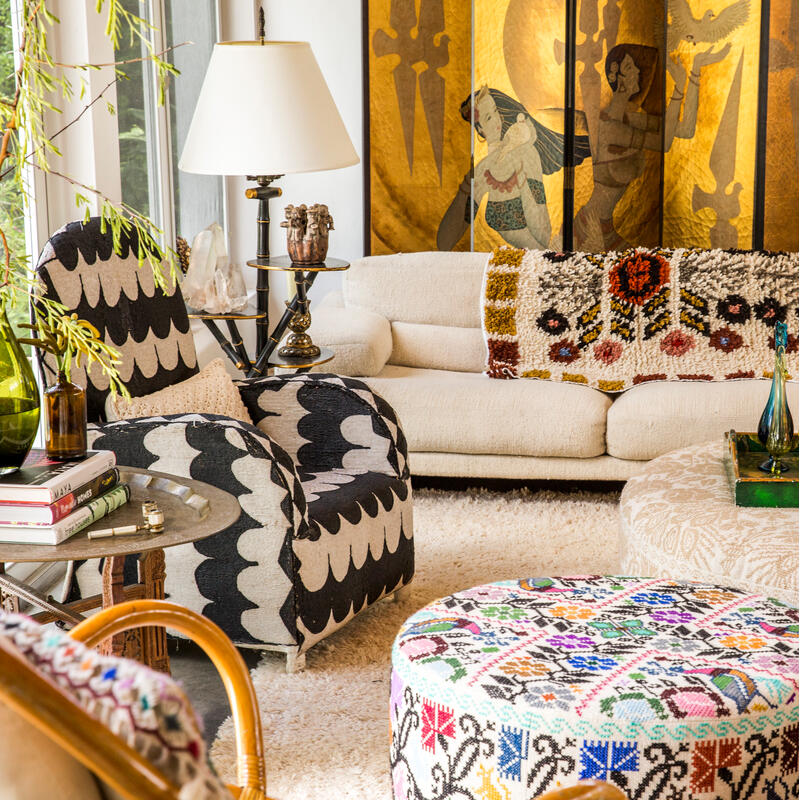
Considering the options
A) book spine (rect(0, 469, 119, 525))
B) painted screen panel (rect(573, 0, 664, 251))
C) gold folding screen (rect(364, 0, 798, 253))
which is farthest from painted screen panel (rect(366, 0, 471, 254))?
book spine (rect(0, 469, 119, 525))

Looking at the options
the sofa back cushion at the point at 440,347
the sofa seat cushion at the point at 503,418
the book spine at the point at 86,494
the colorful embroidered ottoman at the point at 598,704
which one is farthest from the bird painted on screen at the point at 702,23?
the book spine at the point at 86,494

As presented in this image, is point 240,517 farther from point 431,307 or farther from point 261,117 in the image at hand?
point 431,307

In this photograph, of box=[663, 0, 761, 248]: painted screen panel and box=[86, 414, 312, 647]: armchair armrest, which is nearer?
box=[86, 414, 312, 647]: armchair armrest

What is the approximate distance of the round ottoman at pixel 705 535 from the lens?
2246mm

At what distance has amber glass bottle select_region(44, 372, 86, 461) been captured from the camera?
1.93 metres

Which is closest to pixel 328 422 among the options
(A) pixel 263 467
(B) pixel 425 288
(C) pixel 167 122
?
(A) pixel 263 467

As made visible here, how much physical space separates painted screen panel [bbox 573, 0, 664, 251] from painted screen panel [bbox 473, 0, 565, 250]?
0.10 m

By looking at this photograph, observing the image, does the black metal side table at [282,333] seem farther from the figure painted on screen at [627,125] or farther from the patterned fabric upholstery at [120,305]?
the figure painted on screen at [627,125]

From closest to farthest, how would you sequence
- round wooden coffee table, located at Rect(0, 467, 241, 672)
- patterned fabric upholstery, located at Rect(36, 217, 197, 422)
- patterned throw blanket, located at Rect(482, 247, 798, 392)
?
round wooden coffee table, located at Rect(0, 467, 241, 672), patterned fabric upholstery, located at Rect(36, 217, 197, 422), patterned throw blanket, located at Rect(482, 247, 798, 392)

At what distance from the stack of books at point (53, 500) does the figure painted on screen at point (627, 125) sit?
3.15 metres

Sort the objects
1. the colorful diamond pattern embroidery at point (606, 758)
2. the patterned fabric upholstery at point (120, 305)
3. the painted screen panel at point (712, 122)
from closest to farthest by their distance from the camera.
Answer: the colorful diamond pattern embroidery at point (606, 758), the patterned fabric upholstery at point (120, 305), the painted screen panel at point (712, 122)

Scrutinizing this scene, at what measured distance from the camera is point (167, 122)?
13.7 feet

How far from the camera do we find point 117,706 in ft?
2.12

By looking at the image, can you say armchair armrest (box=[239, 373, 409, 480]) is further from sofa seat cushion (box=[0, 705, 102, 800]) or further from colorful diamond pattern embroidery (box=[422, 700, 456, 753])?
sofa seat cushion (box=[0, 705, 102, 800])
